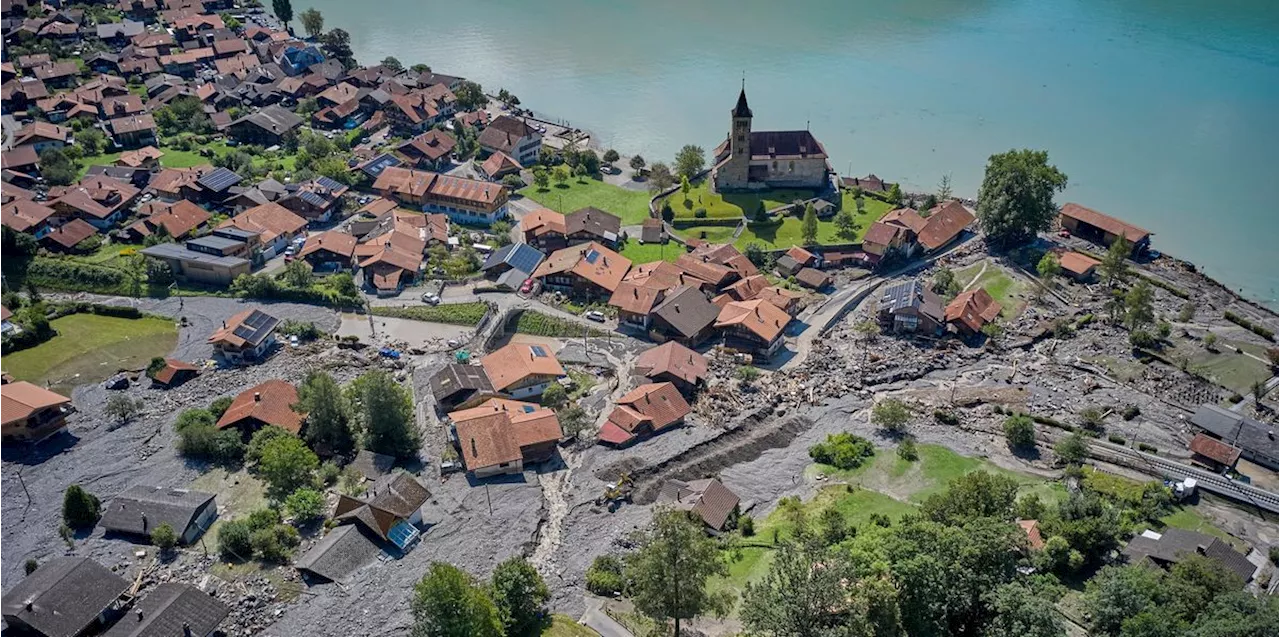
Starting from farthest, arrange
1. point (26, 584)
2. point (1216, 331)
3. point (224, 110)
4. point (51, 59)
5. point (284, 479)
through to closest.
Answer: point (51, 59)
point (224, 110)
point (1216, 331)
point (284, 479)
point (26, 584)

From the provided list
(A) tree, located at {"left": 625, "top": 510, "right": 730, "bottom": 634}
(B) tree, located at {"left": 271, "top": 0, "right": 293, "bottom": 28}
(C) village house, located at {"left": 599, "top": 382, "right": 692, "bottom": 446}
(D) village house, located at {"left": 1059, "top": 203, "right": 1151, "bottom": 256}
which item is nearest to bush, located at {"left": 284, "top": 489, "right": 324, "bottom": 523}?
(C) village house, located at {"left": 599, "top": 382, "right": 692, "bottom": 446}

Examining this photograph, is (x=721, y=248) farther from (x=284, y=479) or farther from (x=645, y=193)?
(x=284, y=479)

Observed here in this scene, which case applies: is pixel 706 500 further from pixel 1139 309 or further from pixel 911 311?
pixel 1139 309

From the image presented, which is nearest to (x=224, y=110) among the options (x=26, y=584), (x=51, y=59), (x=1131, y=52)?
(x=51, y=59)

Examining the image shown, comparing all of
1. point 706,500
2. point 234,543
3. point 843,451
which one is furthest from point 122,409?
point 843,451

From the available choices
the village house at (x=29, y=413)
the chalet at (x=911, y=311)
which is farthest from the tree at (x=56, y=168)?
the chalet at (x=911, y=311)

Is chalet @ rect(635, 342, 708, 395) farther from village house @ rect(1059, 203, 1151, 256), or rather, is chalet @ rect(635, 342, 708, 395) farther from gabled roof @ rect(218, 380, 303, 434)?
village house @ rect(1059, 203, 1151, 256)

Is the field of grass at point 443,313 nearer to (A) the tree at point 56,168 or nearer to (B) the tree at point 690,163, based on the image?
(B) the tree at point 690,163

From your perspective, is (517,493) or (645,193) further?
(645,193)
